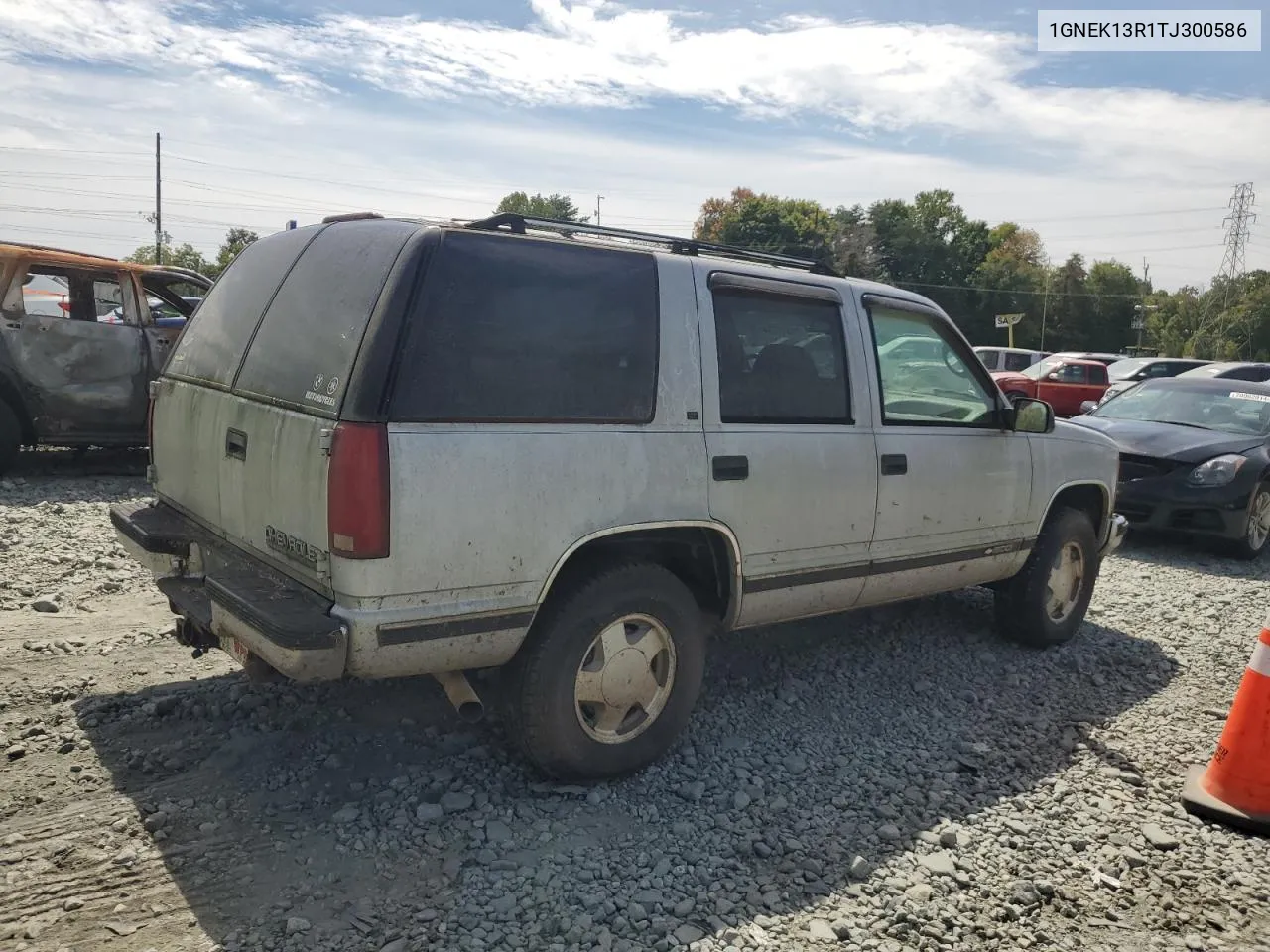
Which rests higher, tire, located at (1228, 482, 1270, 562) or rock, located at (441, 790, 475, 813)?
tire, located at (1228, 482, 1270, 562)

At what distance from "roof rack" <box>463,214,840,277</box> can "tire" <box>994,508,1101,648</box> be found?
81.8 inches

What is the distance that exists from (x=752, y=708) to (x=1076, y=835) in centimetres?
144

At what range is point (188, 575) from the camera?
149 inches

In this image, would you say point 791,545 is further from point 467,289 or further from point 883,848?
point 467,289

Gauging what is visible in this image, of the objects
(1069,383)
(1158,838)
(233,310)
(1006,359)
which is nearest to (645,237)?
(233,310)

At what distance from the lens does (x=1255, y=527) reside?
830 cm

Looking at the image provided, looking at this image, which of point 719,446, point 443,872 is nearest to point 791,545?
point 719,446

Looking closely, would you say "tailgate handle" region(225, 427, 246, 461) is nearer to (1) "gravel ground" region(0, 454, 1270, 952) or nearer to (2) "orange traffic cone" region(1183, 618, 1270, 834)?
(1) "gravel ground" region(0, 454, 1270, 952)

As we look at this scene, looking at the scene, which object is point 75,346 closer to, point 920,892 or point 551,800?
point 551,800

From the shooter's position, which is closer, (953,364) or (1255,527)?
(953,364)

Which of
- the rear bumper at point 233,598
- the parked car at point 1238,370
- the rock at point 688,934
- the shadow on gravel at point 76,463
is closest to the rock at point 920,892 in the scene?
the rock at point 688,934

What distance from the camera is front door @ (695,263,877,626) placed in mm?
3789

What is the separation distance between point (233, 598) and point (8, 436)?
6.54 meters

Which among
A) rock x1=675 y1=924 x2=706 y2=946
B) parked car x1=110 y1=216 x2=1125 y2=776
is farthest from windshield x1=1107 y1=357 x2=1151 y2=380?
rock x1=675 y1=924 x2=706 y2=946
